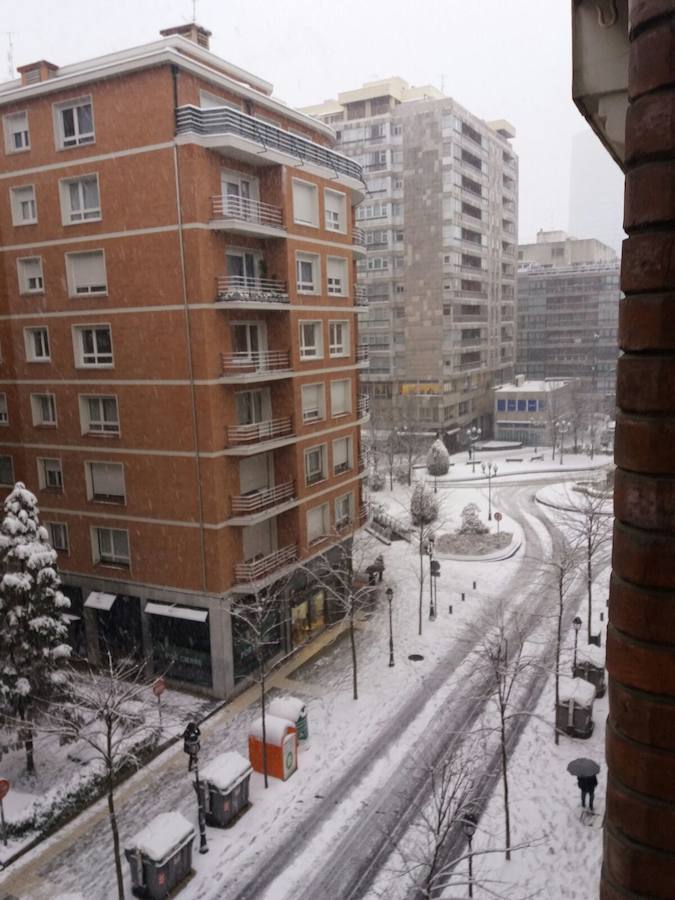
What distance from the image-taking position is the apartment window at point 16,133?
23.6 m

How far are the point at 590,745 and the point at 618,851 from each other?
1760 centimetres

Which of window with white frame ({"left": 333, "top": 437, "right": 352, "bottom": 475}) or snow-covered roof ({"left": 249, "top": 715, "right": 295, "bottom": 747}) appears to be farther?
window with white frame ({"left": 333, "top": 437, "right": 352, "bottom": 475})

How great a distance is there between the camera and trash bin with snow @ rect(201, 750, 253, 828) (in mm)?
16703

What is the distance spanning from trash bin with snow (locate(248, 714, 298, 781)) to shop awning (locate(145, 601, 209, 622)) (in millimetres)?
4843

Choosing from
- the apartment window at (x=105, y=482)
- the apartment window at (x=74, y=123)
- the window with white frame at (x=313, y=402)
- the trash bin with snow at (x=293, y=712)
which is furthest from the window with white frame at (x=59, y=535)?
the apartment window at (x=74, y=123)

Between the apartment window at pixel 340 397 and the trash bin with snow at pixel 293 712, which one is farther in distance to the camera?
the apartment window at pixel 340 397

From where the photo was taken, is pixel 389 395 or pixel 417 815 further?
pixel 389 395

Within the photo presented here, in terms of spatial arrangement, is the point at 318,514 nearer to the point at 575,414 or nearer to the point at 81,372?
the point at 81,372

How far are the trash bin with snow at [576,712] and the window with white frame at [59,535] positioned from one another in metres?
18.0

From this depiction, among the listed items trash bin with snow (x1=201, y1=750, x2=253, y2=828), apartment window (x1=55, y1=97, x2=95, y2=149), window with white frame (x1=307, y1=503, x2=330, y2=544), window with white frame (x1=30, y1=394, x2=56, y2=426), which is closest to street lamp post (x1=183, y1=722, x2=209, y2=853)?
trash bin with snow (x1=201, y1=750, x2=253, y2=828)

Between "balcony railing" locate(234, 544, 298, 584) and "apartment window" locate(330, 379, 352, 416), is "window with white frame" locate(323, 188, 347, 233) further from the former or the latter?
"balcony railing" locate(234, 544, 298, 584)

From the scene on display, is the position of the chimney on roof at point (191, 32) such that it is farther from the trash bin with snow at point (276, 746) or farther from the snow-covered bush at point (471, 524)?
the snow-covered bush at point (471, 524)

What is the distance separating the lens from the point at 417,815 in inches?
669

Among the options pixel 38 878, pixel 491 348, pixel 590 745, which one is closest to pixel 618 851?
pixel 38 878
